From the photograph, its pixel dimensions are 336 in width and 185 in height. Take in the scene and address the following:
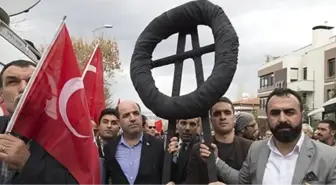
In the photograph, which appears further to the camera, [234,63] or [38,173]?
[234,63]

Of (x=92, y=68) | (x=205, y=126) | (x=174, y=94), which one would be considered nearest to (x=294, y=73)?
(x=92, y=68)

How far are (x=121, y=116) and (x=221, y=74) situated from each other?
1524mm

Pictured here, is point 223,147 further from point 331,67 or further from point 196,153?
point 331,67

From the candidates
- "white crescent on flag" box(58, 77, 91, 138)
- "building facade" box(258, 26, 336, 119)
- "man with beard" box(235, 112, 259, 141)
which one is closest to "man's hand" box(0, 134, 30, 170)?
"white crescent on flag" box(58, 77, 91, 138)

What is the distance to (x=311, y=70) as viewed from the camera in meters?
53.0

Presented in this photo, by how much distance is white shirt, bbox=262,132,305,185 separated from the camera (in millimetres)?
3316

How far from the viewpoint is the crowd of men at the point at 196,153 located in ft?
9.11

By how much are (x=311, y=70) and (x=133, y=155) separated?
5069 centimetres

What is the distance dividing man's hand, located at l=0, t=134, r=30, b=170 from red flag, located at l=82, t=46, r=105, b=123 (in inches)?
175

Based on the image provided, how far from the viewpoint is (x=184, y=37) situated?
13.9ft

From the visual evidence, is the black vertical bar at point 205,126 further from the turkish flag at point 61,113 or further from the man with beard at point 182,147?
the turkish flag at point 61,113

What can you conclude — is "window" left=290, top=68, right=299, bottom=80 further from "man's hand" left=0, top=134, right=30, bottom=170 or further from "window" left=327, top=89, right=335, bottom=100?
"man's hand" left=0, top=134, right=30, bottom=170

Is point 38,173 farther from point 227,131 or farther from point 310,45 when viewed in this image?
point 310,45

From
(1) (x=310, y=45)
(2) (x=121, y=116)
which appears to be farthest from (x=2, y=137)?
(1) (x=310, y=45)
